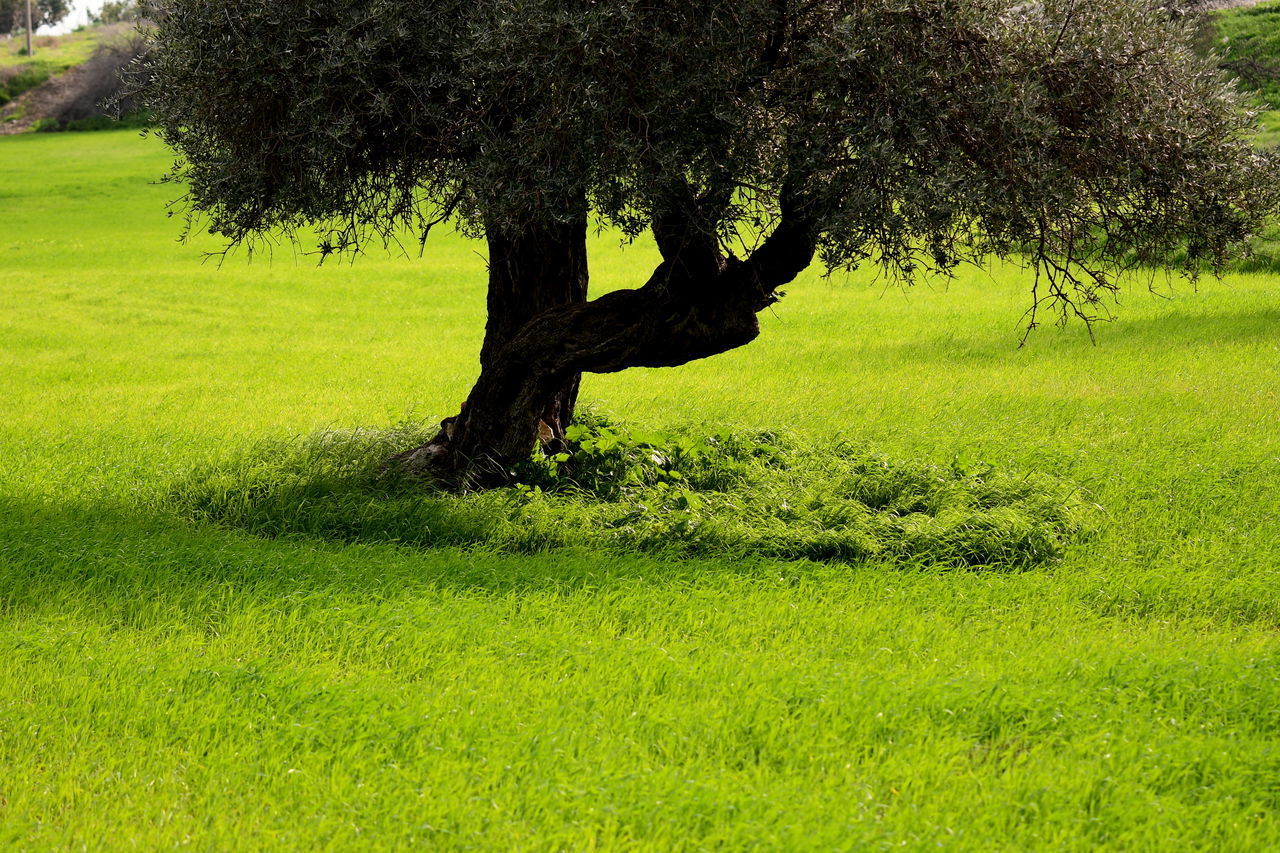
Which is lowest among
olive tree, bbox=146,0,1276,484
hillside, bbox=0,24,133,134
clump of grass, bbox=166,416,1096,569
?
clump of grass, bbox=166,416,1096,569

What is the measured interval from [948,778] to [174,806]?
381 centimetres

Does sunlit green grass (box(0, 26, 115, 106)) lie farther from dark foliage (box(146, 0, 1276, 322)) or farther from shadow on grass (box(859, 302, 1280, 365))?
dark foliage (box(146, 0, 1276, 322))

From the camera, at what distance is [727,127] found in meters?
8.69

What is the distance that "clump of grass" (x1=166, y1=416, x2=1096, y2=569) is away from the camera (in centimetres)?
985

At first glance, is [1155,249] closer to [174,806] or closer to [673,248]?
A: [673,248]

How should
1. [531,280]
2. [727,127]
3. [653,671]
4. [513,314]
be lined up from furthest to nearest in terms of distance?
[513,314]
[531,280]
[727,127]
[653,671]

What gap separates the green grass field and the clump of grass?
330 millimetres

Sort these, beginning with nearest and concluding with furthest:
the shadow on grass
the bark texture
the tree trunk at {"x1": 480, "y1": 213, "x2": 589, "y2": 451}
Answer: the bark texture → the tree trunk at {"x1": 480, "y1": 213, "x2": 589, "y2": 451} → the shadow on grass

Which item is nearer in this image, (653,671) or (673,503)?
(653,671)

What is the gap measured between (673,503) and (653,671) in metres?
3.35

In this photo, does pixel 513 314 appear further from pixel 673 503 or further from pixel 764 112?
pixel 764 112

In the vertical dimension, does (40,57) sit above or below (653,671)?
above

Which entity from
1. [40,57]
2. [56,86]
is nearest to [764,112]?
[56,86]

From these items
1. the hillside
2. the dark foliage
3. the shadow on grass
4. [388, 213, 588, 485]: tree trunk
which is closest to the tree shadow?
[388, 213, 588, 485]: tree trunk
